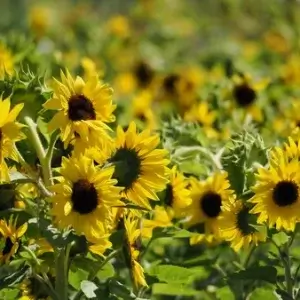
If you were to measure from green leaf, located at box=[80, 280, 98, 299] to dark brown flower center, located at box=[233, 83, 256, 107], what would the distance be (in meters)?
1.42

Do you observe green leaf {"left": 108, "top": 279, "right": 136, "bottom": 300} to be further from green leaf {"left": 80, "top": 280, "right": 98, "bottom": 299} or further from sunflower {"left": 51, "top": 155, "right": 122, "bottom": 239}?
sunflower {"left": 51, "top": 155, "right": 122, "bottom": 239}

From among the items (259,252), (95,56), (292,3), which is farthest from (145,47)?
(259,252)

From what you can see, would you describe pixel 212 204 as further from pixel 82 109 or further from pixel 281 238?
pixel 82 109

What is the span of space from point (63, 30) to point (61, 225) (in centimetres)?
409

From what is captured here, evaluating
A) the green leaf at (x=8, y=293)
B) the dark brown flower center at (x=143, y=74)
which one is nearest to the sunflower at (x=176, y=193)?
the green leaf at (x=8, y=293)

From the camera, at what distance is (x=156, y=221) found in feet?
6.93

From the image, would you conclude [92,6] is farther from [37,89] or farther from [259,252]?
[37,89]

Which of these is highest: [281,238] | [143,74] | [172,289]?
[281,238]

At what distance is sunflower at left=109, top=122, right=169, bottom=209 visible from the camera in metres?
1.85

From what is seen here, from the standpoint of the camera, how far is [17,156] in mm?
1760

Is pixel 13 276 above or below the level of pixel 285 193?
below

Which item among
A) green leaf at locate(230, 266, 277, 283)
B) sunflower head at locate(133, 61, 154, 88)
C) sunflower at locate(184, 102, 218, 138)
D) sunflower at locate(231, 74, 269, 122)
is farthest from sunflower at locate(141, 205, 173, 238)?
sunflower head at locate(133, 61, 154, 88)

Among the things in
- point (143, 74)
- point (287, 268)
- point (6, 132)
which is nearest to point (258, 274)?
point (287, 268)

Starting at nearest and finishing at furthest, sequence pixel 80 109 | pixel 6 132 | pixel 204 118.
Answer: pixel 6 132 < pixel 80 109 < pixel 204 118
